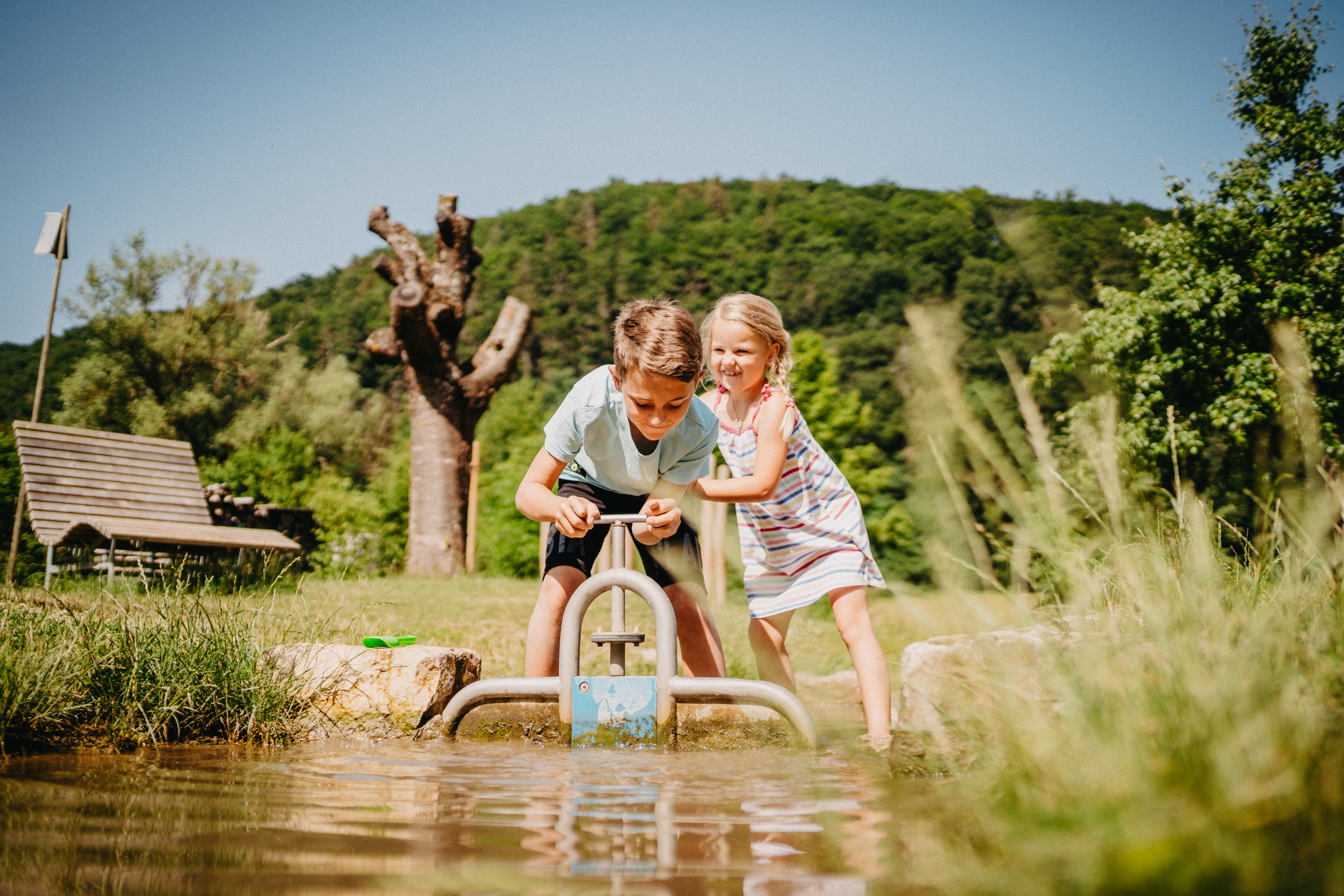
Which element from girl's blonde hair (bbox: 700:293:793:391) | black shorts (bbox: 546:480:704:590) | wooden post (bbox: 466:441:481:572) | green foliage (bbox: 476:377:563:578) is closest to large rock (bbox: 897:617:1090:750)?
black shorts (bbox: 546:480:704:590)

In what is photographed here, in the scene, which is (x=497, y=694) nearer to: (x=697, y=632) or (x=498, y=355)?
(x=697, y=632)

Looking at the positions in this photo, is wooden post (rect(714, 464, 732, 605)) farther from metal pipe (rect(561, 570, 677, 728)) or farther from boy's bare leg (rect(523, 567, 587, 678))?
metal pipe (rect(561, 570, 677, 728))

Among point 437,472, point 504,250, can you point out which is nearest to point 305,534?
point 437,472

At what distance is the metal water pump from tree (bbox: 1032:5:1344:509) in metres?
13.0

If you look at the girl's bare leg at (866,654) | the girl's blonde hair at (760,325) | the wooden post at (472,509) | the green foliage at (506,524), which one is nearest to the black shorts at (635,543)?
the girl's bare leg at (866,654)

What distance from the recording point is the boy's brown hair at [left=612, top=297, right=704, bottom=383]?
3051mm

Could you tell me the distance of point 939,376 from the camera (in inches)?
70.6

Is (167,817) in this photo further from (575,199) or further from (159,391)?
(575,199)

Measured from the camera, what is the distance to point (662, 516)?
2.95m

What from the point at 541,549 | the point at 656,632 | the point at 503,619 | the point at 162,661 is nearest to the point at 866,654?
the point at 656,632

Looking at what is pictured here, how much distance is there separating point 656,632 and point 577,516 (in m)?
0.48

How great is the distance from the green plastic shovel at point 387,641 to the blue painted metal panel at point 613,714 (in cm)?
92

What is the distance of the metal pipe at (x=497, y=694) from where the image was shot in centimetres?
299

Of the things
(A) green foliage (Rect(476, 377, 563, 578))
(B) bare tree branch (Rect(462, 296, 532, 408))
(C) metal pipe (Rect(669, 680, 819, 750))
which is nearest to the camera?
(C) metal pipe (Rect(669, 680, 819, 750))
